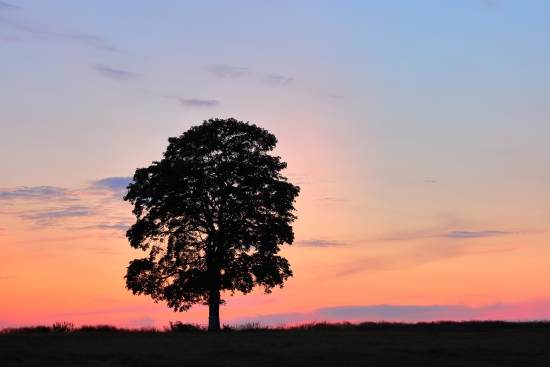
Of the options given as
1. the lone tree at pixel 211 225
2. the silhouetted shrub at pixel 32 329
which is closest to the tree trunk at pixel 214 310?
the lone tree at pixel 211 225

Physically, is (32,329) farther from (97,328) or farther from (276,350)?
(276,350)

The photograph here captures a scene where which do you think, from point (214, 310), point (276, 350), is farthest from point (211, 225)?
A: point (276, 350)

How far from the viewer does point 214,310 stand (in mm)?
53281

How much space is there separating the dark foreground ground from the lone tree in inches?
486

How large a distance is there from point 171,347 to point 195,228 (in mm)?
20889

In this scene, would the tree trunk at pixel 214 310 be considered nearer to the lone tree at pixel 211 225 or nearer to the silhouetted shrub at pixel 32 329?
the lone tree at pixel 211 225

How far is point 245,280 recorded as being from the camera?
53.8 m

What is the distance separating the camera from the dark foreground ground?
30344mm

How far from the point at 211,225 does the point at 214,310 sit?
629 centimetres

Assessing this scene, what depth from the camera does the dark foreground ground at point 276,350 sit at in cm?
3034

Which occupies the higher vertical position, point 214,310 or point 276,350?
point 214,310

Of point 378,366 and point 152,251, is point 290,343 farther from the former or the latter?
point 152,251

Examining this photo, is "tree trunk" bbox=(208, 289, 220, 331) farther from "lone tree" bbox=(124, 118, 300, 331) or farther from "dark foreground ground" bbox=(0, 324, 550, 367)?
"dark foreground ground" bbox=(0, 324, 550, 367)

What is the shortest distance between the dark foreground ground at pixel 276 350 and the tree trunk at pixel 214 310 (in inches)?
468
